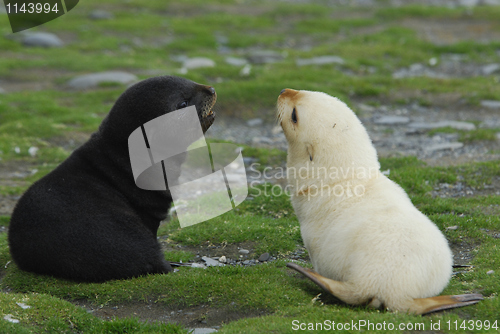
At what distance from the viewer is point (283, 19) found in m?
26.3

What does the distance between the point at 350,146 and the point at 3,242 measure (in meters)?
4.65

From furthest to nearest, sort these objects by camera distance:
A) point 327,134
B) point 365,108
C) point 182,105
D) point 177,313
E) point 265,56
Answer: point 265,56 → point 365,108 → point 182,105 → point 177,313 → point 327,134

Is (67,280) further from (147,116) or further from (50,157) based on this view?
(50,157)

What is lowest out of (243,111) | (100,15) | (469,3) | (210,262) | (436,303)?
(210,262)

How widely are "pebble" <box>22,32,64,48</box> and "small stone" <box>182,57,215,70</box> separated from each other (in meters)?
6.22

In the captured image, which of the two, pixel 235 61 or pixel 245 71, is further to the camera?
pixel 235 61

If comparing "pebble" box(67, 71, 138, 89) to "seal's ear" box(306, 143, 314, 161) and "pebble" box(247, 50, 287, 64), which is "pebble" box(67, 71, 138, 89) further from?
"seal's ear" box(306, 143, 314, 161)

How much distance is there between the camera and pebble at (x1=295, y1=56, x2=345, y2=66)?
17203 millimetres

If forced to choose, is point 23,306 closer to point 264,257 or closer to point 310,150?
point 264,257

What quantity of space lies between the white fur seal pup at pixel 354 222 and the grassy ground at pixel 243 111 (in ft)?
0.75

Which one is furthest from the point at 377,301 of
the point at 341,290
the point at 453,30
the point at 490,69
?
the point at 453,30

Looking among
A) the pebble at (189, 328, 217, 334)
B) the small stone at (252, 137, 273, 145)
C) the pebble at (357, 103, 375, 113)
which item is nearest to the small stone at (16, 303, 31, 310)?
the pebble at (189, 328, 217, 334)

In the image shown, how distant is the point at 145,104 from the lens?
5.74 metres

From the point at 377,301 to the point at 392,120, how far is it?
8447mm
